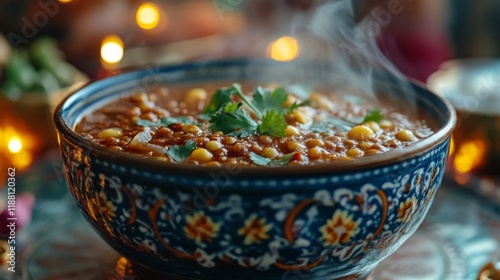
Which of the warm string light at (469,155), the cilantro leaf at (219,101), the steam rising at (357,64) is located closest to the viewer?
the cilantro leaf at (219,101)

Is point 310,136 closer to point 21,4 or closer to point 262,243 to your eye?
point 262,243

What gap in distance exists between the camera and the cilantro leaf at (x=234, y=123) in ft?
5.05

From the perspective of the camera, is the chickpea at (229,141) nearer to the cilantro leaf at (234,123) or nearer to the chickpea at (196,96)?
the cilantro leaf at (234,123)

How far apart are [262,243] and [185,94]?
85 cm

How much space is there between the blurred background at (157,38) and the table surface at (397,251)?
62cm

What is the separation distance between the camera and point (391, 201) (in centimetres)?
132

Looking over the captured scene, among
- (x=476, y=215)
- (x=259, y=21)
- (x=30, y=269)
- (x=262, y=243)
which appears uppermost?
(x=262, y=243)

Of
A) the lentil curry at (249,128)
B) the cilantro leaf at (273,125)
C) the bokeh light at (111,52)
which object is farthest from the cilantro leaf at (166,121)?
the bokeh light at (111,52)

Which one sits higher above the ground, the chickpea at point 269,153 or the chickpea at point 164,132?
the chickpea at point 164,132

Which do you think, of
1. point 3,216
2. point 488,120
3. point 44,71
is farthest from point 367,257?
point 44,71

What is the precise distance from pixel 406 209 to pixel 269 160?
311 mm

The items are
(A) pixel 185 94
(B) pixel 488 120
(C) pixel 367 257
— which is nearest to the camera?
(C) pixel 367 257

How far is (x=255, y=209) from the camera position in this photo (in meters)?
1.23

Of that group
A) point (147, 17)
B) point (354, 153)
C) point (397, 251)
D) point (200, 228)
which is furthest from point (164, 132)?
point (147, 17)
